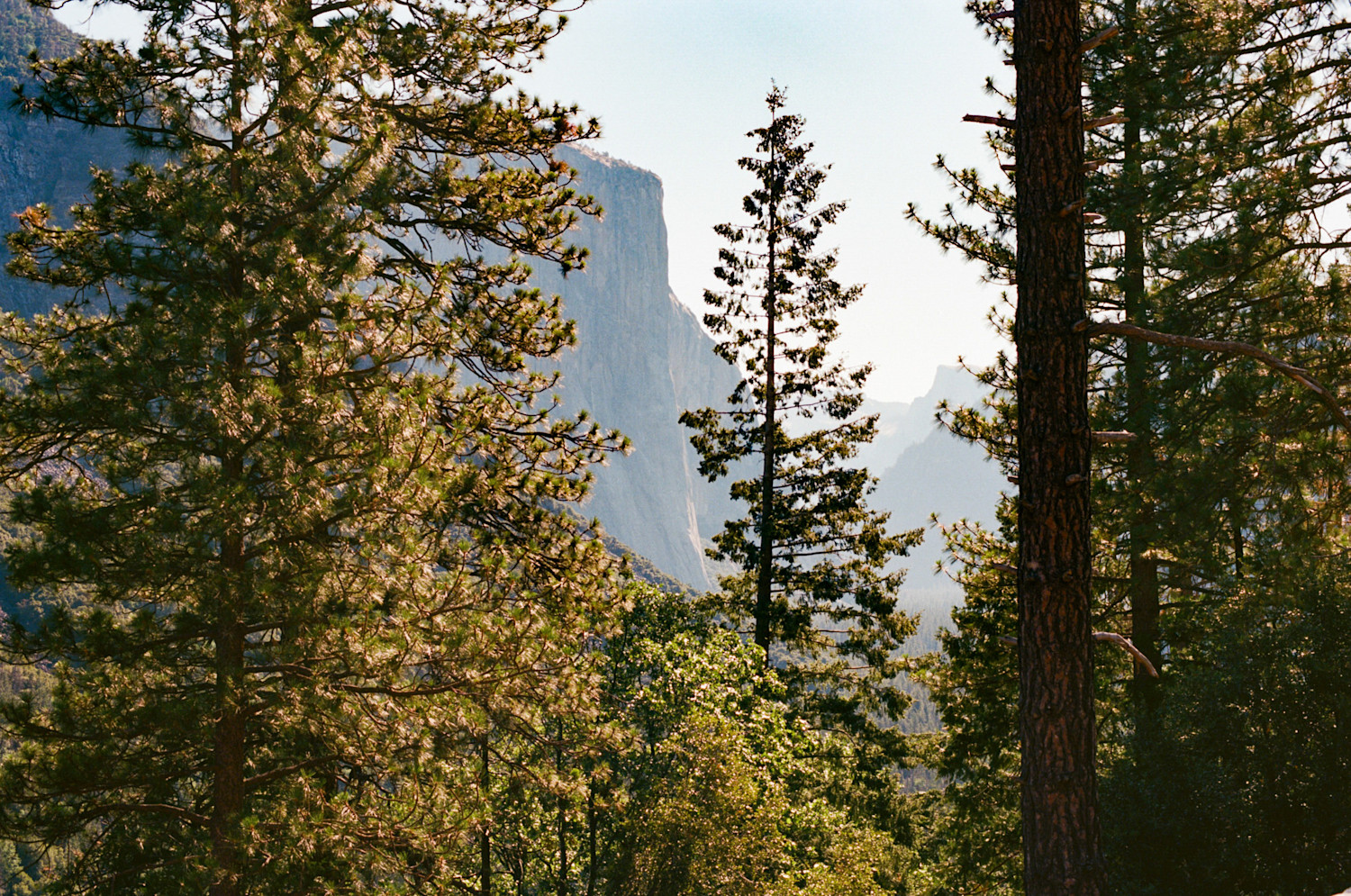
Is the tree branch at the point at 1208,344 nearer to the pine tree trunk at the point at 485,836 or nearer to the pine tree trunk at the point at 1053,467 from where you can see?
the pine tree trunk at the point at 1053,467

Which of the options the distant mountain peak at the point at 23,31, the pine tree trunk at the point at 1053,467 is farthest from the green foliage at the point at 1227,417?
the distant mountain peak at the point at 23,31

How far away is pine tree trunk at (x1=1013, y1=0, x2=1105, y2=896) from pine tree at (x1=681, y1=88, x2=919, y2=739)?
1161 cm

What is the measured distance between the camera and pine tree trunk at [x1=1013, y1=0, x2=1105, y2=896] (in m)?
3.82

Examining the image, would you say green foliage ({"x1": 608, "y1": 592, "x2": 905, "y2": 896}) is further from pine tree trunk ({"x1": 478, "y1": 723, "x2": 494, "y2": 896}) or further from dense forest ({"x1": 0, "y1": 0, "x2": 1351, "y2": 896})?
pine tree trunk ({"x1": 478, "y1": 723, "x2": 494, "y2": 896})

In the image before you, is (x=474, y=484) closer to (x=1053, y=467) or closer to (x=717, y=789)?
(x=717, y=789)

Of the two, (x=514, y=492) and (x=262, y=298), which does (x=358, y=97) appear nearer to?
(x=262, y=298)

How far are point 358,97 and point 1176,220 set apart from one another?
7451 millimetres

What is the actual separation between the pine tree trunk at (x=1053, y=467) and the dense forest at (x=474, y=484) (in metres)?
0.02

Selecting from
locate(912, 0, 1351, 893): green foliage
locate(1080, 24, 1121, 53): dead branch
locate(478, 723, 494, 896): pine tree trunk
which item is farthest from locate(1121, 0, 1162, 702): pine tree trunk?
locate(478, 723, 494, 896): pine tree trunk

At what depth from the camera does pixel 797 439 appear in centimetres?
1603

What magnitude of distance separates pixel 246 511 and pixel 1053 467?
4.98 m

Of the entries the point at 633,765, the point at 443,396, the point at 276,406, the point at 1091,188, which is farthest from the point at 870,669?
the point at 276,406

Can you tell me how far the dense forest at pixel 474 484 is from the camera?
216 inches

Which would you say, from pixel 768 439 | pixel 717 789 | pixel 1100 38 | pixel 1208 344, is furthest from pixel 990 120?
pixel 768 439
